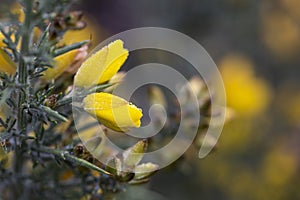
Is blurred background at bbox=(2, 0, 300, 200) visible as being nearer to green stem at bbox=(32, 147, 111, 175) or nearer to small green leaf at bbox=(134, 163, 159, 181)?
small green leaf at bbox=(134, 163, 159, 181)

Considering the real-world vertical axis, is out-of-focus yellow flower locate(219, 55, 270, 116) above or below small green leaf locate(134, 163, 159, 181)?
above

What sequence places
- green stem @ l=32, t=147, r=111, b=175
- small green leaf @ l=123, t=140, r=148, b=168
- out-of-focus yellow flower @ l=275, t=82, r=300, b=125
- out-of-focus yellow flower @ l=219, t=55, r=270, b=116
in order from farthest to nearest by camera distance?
out-of-focus yellow flower @ l=275, t=82, r=300, b=125
out-of-focus yellow flower @ l=219, t=55, r=270, b=116
small green leaf @ l=123, t=140, r=148, b=168
green stem @ l=32, t=147, r=111, b=175

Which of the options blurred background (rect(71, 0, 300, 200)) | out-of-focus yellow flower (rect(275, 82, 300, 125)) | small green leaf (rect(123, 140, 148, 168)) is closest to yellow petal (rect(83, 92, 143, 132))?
small green leaf (rect(123, 140, 148, 168))

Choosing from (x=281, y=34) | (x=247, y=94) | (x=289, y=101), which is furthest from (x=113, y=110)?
(x=281, y=34)

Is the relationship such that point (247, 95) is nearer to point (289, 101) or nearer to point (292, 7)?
point (289, 101)

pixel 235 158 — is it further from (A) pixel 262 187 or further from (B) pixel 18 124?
(B) pixel 18 124

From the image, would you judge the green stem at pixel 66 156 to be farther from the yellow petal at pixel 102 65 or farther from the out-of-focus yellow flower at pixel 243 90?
the out-of-focus yellow flower at pixel 243 90
